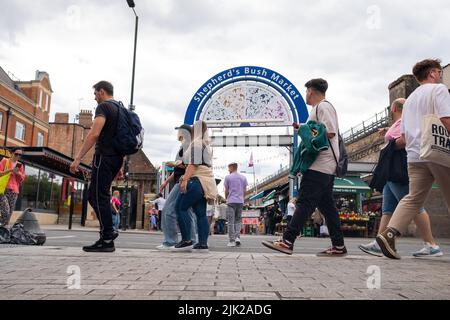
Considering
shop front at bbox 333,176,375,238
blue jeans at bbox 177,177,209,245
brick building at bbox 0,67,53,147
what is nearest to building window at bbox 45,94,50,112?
brick building at bbox 0,67,53,147

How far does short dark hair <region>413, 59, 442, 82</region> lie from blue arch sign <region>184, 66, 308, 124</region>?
1439 centimetres

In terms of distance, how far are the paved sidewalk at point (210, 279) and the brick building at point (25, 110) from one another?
1334 inches

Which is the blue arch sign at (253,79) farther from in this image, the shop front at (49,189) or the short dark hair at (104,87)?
the short dark hair at (104,87)

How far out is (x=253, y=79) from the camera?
774 inches

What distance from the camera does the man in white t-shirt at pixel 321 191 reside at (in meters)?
4.95

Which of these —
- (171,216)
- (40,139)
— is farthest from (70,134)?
(171,216)

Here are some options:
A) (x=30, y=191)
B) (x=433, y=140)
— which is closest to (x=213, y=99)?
(x=30, y=191)

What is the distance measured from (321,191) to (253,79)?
15.1m

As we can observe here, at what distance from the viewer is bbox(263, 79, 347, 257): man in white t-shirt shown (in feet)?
16.3

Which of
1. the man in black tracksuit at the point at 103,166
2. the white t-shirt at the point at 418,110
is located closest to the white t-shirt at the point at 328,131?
the white t-shirt at the point at 418,110

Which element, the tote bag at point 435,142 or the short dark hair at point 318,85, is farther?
the short dark hair at point 318,85

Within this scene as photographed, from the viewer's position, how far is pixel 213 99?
1945cm

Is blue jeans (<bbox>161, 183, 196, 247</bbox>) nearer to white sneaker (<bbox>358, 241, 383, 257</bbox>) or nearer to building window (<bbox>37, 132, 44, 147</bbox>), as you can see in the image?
white sneaker (<bbox>358, 241, 383, 257</bbox>)

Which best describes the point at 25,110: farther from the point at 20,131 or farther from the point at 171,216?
the point at 171,216
